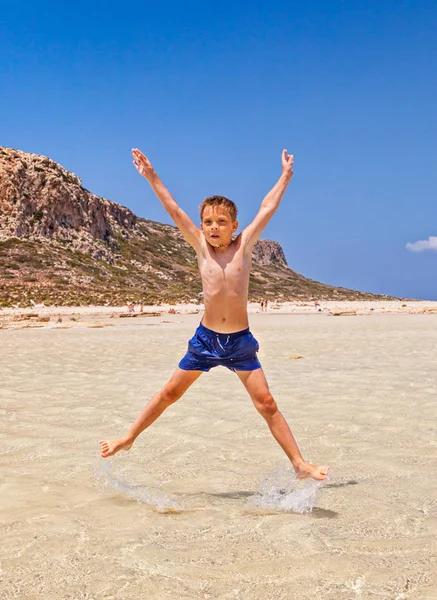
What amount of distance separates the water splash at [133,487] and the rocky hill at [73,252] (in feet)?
119

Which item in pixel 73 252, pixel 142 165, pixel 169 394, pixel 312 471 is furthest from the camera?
pixel 73 252

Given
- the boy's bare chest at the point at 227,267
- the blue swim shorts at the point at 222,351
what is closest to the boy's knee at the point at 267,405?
the blue swim shorts at the point at 222,351

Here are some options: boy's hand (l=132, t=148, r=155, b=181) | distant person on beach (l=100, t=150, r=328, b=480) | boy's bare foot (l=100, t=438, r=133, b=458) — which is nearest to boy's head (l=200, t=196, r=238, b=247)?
distant person on beach (l=100, t=150, r=328, b=480)

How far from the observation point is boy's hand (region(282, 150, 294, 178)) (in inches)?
165

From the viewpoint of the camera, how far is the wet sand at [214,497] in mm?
2500

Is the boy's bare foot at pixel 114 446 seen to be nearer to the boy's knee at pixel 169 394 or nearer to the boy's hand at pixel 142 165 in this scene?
the boy's knee at pixel 169 394

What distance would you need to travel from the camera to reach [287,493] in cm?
374

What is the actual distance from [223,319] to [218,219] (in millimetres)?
661

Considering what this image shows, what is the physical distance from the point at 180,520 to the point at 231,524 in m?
0.30

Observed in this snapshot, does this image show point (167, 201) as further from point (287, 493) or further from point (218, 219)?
point (287, 493)

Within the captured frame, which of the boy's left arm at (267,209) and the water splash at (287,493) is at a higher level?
the boy's left arm at (267,209)

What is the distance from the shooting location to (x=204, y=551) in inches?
110

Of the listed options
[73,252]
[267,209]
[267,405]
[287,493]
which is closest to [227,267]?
[267,209]

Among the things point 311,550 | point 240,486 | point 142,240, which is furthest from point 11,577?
point 142,240
